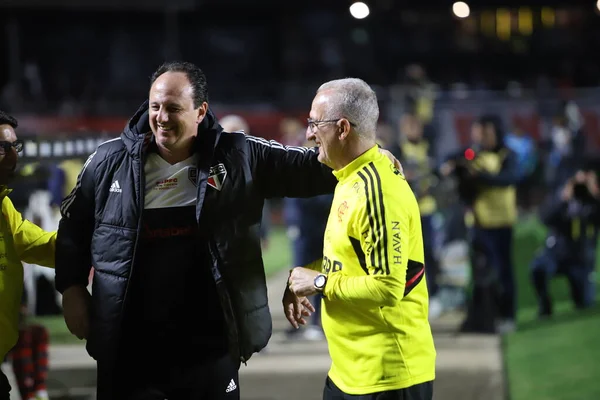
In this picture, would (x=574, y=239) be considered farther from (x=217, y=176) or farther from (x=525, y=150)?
(x=217, y=176)

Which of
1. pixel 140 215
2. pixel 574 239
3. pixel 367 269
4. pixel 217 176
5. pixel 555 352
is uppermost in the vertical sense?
pixel 217 176

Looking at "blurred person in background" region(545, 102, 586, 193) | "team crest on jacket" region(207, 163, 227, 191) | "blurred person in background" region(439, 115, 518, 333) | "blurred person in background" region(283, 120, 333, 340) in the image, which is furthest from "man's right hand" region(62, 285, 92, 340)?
"blurred person in background" region(545, 102, 586, 193)

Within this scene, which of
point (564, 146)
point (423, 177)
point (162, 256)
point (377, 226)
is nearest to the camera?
point (377, 226)

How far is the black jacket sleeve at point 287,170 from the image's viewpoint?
10.8ft

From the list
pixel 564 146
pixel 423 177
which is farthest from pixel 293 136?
pixel 564 146

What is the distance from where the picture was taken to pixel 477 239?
795 cm

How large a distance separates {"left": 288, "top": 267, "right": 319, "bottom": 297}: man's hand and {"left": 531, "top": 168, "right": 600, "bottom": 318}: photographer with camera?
5796 millimetres

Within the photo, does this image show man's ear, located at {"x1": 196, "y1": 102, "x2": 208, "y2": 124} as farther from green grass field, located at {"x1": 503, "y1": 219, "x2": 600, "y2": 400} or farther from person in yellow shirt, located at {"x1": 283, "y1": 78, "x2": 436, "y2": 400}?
green grass field, located at {"x1": 503, "y1": 219, "x2": 600, "y2": 400}

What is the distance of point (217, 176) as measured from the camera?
3.09m

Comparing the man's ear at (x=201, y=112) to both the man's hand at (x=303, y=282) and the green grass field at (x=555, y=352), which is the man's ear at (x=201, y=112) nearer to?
the man's hand at (x=303, y=282)

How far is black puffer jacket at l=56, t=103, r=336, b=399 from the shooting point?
2.99 meters

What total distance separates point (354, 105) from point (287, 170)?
0.50 meters

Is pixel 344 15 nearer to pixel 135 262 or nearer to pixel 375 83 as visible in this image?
pixel 375 83

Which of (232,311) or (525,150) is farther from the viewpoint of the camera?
(525,150)
